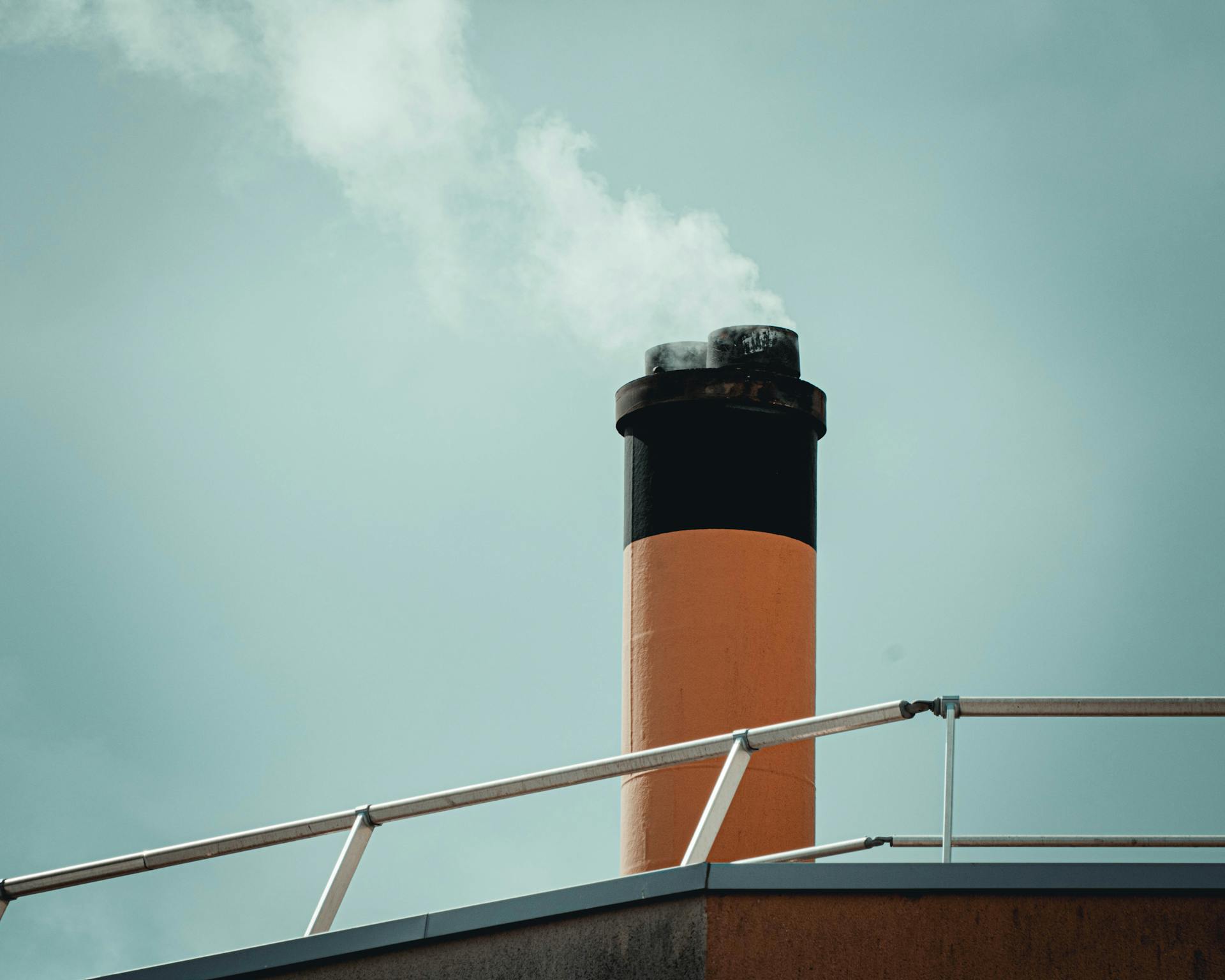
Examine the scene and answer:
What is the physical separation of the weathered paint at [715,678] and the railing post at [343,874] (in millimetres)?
1798

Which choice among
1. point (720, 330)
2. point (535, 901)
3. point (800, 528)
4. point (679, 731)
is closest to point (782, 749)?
point (679, 731)

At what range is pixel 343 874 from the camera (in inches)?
230

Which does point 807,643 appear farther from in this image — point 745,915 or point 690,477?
point 745,915

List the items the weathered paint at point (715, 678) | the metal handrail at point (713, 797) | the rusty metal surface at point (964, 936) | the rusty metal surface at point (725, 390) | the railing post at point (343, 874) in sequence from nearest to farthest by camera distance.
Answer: the rusty metal surface at point (964, 936) < the metal handrail at point (713, 797) < the railing post at point (343, 874) < the weathered paint at point (715, 678) < the rusty metal surface at point (725, 390)

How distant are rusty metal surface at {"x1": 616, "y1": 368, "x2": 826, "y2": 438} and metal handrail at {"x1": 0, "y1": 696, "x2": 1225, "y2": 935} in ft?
8.24

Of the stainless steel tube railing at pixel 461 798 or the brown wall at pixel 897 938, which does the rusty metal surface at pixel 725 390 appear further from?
the brown wall at pixel 897 938

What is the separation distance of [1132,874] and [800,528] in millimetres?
3592

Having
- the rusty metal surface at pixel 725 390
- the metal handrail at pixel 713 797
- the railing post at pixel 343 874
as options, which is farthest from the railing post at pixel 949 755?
the rusty metal surface at pixel 725 390

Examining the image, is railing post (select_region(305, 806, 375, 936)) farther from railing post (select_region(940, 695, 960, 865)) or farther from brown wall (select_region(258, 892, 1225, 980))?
railing post (select_region(940, 695, 960, 865))

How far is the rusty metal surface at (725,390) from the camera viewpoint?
7.90 metres

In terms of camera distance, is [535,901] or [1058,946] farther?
[535,901]

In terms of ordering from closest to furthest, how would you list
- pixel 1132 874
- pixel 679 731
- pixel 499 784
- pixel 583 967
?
pixel 1132 874, pixel 583 967, pixel 499 784, pixel 679 731

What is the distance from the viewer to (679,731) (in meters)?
7.50

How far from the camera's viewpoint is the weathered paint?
290 inches
